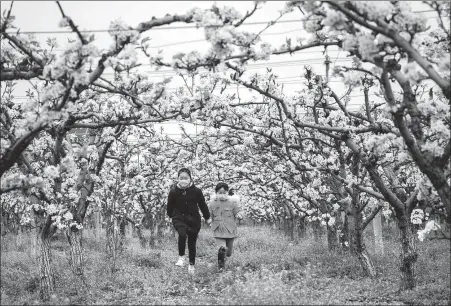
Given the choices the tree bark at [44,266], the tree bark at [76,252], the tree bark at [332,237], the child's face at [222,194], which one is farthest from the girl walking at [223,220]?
the tree bark at [332,237]

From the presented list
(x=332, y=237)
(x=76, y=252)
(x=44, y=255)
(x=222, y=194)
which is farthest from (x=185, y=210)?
(x=332, y=237)

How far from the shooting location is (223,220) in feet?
31.5

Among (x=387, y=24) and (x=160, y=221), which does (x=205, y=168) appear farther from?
(x=387, y=24)

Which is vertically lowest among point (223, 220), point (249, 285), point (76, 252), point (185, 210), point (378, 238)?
point (249, 285)

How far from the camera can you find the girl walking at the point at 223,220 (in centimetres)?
955

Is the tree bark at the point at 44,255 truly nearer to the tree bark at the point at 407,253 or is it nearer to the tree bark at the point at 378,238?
the tree bark at the point at 407,253

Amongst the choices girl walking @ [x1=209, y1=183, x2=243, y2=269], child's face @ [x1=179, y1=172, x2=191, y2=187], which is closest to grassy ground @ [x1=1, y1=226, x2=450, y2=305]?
girl walking @ [x1=209, y1=183, x2=243, y2=269]

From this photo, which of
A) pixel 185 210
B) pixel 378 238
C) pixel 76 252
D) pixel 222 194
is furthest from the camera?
pixel 378 238

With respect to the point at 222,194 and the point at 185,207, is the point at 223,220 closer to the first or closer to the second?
the point at 222,194

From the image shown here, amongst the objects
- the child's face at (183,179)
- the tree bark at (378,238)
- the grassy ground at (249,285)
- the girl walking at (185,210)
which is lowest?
the grassy ground at (249,285)

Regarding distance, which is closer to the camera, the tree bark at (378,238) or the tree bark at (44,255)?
the tree bark at (44,255)

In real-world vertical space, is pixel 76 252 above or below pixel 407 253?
above

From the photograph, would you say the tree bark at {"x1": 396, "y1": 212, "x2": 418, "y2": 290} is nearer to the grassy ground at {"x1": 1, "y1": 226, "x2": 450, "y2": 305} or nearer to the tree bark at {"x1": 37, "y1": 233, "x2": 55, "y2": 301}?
the grassy ground at {"x1": 1, "y1": 226, "x2": 450, "y2": 305}

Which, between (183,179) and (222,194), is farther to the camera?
(222,194)
